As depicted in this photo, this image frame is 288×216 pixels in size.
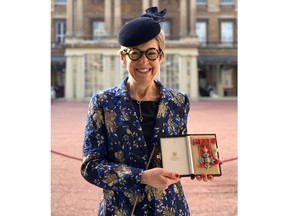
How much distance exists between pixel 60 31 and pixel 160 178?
33.1 m

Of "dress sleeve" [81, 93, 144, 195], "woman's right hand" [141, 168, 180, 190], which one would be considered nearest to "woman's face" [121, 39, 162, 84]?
"dress sleeve" [81, 93, 144, 195]

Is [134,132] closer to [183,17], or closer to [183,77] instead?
[183,77]

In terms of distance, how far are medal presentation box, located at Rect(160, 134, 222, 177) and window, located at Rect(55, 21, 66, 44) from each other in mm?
32386

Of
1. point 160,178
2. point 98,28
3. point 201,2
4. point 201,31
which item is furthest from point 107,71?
point 160,178

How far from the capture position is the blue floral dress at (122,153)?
182 centimetres

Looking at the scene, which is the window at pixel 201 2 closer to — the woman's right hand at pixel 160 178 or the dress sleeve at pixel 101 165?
the dress sleeve at pixel 101 165

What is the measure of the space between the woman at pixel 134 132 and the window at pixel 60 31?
106 ft

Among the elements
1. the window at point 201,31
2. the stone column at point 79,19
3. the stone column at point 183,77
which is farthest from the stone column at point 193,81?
the stone column at point 79,19
